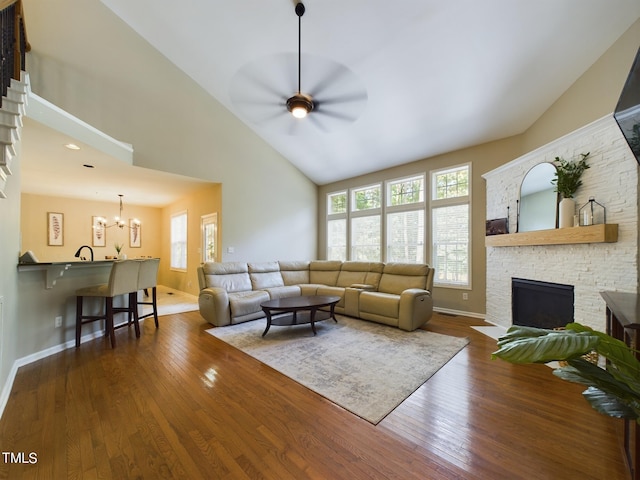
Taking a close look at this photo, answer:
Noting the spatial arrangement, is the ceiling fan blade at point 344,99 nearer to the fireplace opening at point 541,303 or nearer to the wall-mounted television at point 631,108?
the wall-mounted television at point 631,108

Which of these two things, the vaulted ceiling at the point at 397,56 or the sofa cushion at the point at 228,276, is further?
the sofa cushion at the point at 228,276

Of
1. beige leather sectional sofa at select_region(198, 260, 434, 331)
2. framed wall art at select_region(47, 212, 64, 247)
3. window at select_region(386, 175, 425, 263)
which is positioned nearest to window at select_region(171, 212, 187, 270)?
framed wall art at select_region(47, 212, 64, 247)

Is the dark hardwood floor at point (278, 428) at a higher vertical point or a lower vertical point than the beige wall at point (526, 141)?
Result: lower

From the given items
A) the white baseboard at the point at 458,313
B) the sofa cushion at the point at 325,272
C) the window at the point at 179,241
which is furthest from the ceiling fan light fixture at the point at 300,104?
the window at the point at 179,241

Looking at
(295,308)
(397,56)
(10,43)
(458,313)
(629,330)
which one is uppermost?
(397,56)

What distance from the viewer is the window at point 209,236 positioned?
5446 mm

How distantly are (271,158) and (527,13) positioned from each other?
480 cm

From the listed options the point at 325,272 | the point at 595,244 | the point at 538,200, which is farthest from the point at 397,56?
the point at 325,272

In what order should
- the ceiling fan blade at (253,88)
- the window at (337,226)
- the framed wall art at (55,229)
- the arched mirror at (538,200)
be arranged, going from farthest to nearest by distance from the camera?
1. the window at (337,226)
2. the framed wall art at (55,229)
3. the arched mirror at (538,200)
4. the ceiling fan blade at (253,88)

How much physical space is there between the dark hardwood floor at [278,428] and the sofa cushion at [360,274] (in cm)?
248

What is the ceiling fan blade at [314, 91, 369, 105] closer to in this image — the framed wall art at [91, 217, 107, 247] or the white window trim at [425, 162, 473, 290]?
the white window trim at [425, 162, 473, 290]

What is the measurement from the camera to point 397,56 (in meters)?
3.35

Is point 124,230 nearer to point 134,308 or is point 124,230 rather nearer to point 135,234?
point 135,234

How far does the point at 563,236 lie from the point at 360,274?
3116 millimetres
